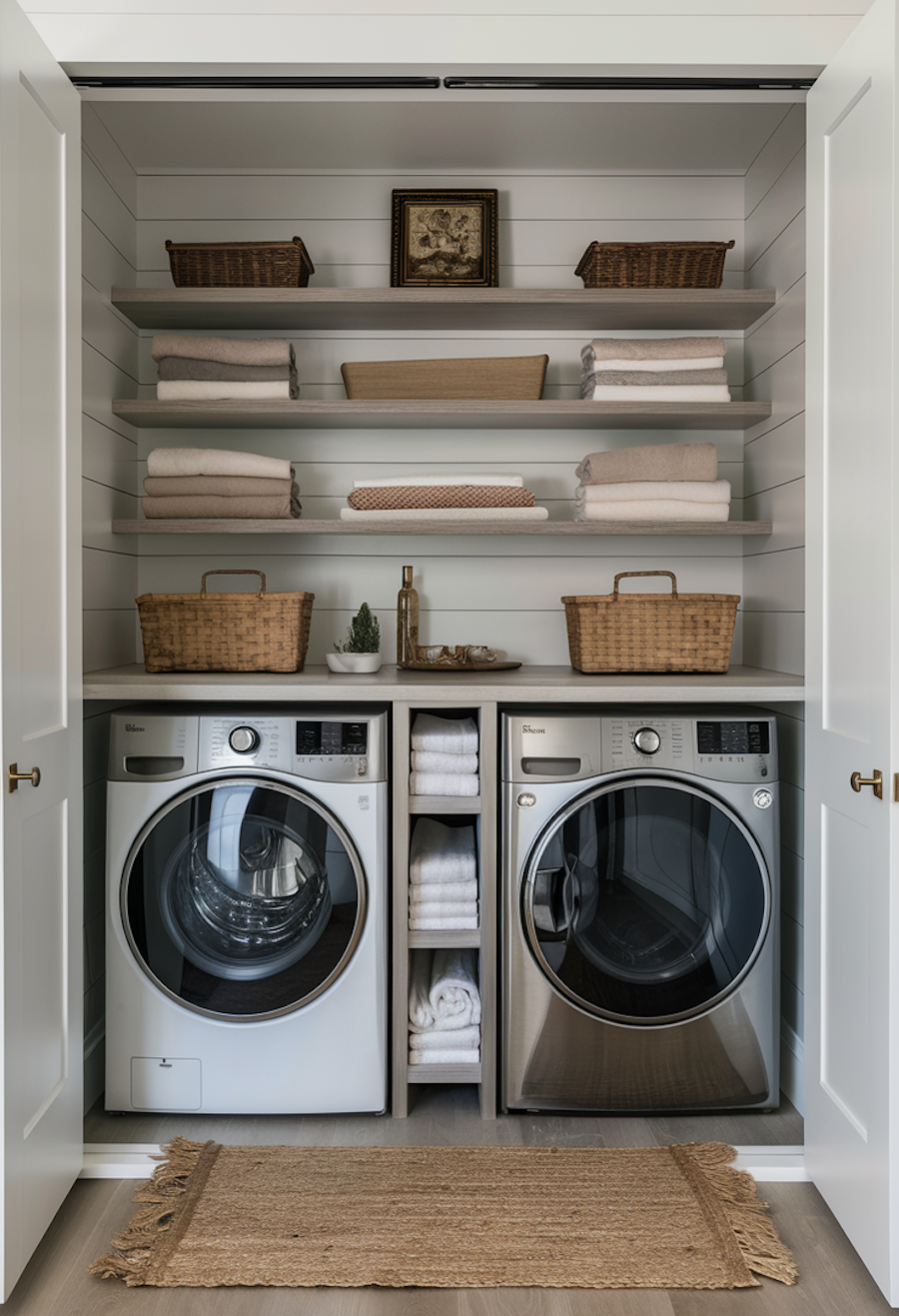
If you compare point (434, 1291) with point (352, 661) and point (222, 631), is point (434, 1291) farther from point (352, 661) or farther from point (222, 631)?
point (222, 631)

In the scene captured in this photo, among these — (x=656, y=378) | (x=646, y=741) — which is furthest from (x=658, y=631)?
(x=656, y=378)

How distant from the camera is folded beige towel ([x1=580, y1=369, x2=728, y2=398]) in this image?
2.37 metres

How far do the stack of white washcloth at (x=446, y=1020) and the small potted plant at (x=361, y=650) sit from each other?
0.74 m

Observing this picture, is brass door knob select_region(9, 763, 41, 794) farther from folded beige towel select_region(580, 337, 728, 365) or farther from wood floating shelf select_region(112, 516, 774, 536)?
folded beige towel select_region(580, 337, 728, 365)

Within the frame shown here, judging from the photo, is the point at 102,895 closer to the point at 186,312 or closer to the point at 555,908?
the point at 555,908

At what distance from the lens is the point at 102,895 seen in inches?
90.8

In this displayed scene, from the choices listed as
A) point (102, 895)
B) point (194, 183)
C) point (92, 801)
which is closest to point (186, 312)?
point (194, 183)

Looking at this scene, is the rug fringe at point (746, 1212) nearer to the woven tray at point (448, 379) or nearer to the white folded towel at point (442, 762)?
the white folded towel at point (442, 762)

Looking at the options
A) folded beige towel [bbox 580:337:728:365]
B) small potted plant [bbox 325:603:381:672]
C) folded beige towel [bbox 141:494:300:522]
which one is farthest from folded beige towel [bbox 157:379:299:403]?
folded beige towel [bbox 580:337:728:365]

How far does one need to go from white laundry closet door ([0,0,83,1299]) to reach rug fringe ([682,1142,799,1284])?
126 centimetres

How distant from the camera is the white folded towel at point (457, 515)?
2332mm

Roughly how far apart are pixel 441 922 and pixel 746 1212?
81cm

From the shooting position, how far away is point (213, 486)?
236 cm

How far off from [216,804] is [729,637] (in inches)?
49.5
